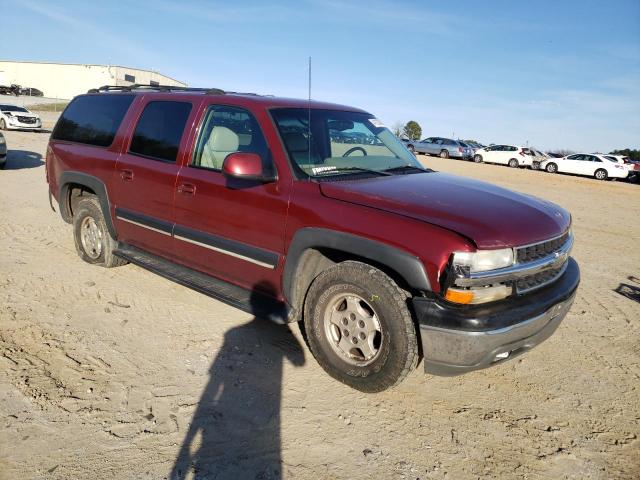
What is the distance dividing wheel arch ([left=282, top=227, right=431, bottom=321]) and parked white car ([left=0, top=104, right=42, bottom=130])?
26540 mm

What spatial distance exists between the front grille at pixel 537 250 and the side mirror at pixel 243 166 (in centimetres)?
179

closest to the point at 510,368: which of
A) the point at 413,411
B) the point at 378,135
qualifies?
the point at 413,411

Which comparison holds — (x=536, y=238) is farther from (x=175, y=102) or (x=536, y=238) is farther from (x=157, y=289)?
(x=157, y=289)

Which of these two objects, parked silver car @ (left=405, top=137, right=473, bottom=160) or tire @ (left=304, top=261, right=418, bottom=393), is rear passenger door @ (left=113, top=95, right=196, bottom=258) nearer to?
tire @ (left=304, top=261, right=418, bottom=393)

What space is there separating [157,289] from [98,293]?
0.54 metres

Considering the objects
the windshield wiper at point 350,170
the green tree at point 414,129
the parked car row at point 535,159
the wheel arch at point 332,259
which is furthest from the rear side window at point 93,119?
the green tree at point 414,129

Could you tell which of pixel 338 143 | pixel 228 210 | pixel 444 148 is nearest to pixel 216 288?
pixel 228 210

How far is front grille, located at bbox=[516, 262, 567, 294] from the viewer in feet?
9.68

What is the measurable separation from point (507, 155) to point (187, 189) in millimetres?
31743

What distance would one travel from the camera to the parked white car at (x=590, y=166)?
2695 cm

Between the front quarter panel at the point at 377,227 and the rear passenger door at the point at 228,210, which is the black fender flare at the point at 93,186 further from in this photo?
the front quarter panel at the point at 377,227

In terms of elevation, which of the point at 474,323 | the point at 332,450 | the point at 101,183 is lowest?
the point at 332,450

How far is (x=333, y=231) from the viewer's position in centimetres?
308

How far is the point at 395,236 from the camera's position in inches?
111
